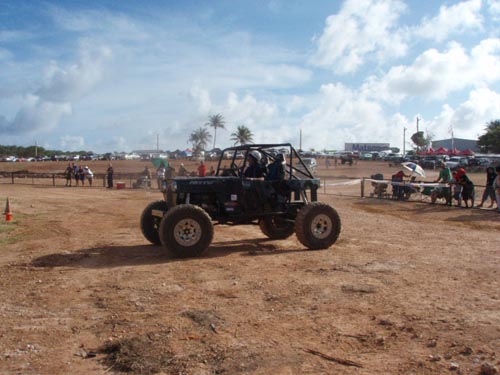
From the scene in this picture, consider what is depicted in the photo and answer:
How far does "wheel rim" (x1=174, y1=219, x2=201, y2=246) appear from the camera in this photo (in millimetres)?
9219

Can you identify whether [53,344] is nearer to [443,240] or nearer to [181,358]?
[181,358]

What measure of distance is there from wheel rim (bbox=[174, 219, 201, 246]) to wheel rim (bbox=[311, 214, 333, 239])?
90.9 inches

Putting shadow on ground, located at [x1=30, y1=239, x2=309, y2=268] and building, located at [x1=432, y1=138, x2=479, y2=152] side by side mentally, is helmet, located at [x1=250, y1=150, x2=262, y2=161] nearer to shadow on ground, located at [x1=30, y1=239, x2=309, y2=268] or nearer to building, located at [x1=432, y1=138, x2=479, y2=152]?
shadow on ground, located at [x1=30, y1=239, x2=309, y2=268]

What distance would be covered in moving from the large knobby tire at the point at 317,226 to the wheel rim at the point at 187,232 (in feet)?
6.65

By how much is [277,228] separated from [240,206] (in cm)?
153

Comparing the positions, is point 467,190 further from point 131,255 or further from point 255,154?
point 131,255

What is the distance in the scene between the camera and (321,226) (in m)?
10.2

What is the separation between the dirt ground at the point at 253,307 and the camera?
4617 mm

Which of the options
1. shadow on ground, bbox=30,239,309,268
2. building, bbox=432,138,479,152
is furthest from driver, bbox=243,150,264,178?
building, bbox=432,138,479,152

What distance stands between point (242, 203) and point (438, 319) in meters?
5.27

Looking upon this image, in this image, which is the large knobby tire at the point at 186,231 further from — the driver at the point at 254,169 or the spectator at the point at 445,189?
the spectator at the point at 445,189

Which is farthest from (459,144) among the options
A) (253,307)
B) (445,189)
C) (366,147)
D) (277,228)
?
(253,307)

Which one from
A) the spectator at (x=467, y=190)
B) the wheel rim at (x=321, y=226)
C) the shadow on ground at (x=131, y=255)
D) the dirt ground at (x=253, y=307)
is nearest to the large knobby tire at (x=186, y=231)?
the shadow on ground at (x=131, y=255)

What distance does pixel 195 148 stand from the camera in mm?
111875
